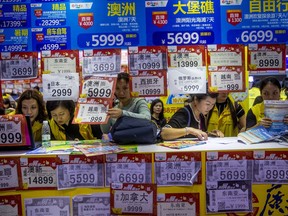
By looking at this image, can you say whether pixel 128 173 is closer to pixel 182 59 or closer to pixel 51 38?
pixel 182 59

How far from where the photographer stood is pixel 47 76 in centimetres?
302

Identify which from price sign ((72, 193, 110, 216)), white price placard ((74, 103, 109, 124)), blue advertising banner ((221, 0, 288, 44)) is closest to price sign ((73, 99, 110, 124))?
white price placard ((74, 103, 109, 124))

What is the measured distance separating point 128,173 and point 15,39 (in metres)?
1.67

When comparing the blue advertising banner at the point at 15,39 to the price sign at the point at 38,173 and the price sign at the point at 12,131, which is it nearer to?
the price sign at the point at 12,131

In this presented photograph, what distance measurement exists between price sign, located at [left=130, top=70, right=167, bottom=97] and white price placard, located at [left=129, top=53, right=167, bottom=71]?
0.04 metres

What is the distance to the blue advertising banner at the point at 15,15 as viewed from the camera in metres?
3.21

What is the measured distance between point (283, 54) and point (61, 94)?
195 cm

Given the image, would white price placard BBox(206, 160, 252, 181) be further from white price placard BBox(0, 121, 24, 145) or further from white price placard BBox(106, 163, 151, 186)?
white price placard BBox(0, 121, 24, 145)

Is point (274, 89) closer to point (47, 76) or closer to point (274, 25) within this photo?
point (274, 25)

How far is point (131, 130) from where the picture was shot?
111 inches

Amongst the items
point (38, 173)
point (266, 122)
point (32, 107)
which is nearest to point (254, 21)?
point (266, 122)

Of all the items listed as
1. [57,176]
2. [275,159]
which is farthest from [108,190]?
[275,159]

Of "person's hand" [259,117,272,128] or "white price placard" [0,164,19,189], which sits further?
"person's hand" [259,117,272,128]

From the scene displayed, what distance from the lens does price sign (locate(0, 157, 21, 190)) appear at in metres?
2.60
